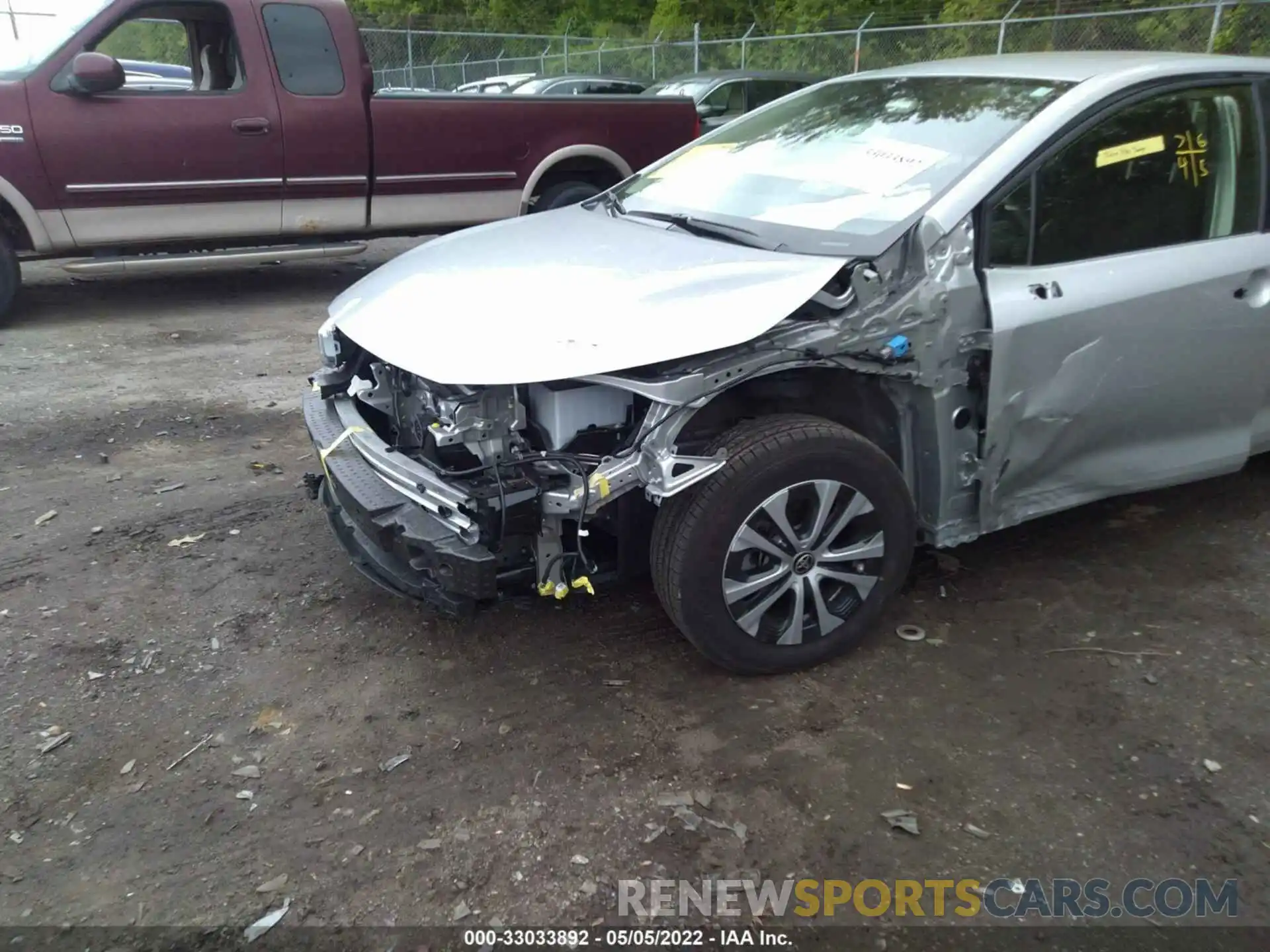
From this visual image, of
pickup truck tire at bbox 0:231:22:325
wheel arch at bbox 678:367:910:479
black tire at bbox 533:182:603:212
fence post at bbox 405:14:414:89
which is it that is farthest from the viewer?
fence post at bbox 405:14:414:89

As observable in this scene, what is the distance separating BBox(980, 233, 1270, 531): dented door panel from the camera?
Result: 314 cm

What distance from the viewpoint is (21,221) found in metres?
6.67

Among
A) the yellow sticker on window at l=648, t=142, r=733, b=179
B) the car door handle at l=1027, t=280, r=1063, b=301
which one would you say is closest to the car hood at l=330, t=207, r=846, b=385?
the car door handle at l=1027, t=280, r=1063, b=301

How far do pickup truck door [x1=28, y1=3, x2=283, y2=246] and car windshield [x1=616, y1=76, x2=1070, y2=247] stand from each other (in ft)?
13.1

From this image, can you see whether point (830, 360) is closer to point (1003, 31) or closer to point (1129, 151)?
point (1129, 151)

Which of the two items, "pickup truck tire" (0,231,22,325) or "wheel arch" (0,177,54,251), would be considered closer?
"wheel arch" (0,177,54,251)

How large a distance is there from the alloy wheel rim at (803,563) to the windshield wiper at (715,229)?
85 centimetres

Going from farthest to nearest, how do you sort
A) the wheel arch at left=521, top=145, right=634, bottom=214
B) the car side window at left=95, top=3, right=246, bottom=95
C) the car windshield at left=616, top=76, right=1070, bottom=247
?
the wheel arch at left=521, top=145, right=634, bottom=214 → the car side window at left=95, top=3, right=246, bottom=95 → the car windshield at left=616, top=76, right=1070, bottom=247

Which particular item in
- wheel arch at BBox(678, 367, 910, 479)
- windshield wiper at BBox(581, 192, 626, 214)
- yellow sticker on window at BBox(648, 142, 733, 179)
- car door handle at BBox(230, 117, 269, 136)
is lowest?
wheel arch at BBox(678, 367, 910, 479)

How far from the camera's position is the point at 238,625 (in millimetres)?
3377

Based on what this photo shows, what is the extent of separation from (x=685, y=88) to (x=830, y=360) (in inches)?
459

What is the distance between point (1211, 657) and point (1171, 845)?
984mm

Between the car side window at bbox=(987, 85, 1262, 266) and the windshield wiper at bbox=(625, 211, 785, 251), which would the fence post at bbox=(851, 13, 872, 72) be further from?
the windshield wiper at bbox=(625, 211, 785, 251)

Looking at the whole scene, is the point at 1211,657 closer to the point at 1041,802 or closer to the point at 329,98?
the point at 1041,802
